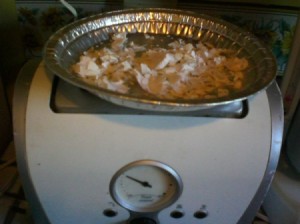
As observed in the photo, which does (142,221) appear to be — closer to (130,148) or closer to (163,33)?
(130,148)

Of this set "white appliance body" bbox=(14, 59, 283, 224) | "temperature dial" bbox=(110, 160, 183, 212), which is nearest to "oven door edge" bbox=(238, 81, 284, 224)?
"white appliance body" bbox=(14, 59, 283, 224)

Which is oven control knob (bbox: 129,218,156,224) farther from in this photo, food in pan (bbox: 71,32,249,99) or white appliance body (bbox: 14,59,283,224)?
food in pan (bbox: 71,32,249,99)

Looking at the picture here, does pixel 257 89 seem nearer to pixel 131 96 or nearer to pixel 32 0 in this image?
pixel 131 96

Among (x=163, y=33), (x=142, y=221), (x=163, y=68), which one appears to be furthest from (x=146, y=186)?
(x=163, y=33)

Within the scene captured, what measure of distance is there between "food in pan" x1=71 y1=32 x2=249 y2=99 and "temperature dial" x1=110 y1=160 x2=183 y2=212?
0.36ft

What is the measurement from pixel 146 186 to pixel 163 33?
30cm

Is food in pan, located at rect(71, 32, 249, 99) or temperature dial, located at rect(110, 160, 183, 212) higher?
food in pan, located at rect(71, 32, 249, 99)

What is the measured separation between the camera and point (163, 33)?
0.65 m

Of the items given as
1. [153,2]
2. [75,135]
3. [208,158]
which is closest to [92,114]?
[75,135]

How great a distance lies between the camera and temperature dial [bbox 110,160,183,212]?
49 cm

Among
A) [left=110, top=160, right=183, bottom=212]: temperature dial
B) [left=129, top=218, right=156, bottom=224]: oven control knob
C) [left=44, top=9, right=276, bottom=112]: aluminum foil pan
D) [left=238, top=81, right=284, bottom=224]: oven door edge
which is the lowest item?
[left=129, top=218, right=156, bottom=224]: oven control knob

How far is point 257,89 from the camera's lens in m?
0.44

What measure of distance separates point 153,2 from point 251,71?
1.13 ft

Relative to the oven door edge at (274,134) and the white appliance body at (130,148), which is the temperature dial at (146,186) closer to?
the white appliance body at (130,148)
